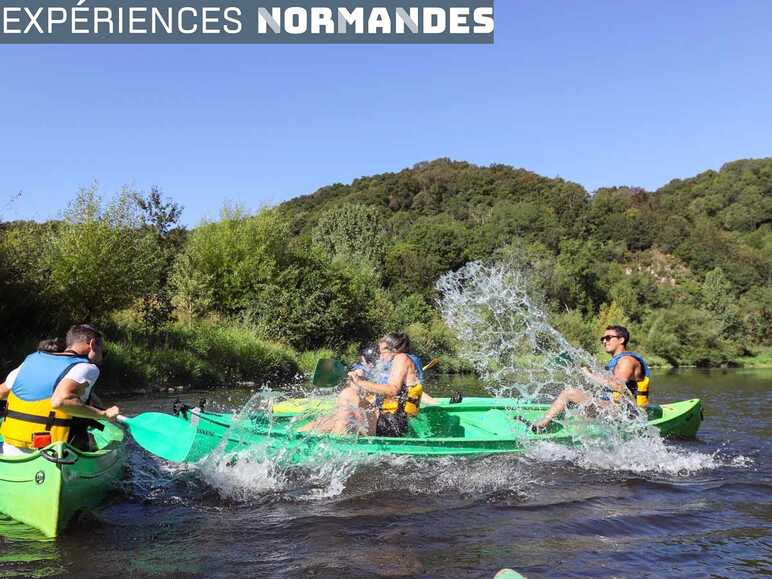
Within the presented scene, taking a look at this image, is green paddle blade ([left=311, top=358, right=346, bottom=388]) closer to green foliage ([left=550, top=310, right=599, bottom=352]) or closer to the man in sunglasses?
the man in sunglasses

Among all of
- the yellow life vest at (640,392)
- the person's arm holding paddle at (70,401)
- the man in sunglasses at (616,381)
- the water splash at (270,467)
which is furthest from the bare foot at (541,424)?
the person's arm holding paddle at (70,401)

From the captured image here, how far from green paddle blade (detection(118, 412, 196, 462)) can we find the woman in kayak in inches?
57.4

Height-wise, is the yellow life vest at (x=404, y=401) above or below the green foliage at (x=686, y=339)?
above

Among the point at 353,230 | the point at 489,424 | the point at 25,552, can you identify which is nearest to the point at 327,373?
the point at 489,424

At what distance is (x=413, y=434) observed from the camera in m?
7.74

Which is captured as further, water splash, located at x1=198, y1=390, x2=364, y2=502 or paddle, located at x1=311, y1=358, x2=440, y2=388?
paddle, located at x1=311, y1=358, x2=440, y2=388

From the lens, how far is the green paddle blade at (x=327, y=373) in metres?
8.60

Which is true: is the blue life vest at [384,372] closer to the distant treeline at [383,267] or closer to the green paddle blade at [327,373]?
the green paddle blade at [327,373]

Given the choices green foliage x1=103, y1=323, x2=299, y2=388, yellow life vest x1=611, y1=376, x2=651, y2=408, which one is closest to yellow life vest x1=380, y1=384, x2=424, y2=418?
yellow life vest x1=611, y1=376, x2=651, y2=408

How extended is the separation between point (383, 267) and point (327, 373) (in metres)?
39.0

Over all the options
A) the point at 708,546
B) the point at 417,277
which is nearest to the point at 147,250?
the point at 708,546

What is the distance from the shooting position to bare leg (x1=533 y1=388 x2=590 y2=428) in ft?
24.8

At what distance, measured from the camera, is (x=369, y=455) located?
6.53 meters

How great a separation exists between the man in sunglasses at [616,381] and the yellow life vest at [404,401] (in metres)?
1.49
